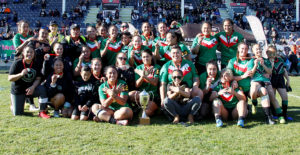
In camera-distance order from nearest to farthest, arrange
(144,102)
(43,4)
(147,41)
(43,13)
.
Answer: (144,102) < (147,41) < (43,13) < (43,4)

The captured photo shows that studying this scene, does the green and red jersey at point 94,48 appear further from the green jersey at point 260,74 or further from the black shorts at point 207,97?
the green jersey at point 260,74

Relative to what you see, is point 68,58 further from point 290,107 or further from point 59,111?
point 290,107

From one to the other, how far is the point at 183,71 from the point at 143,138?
1.55 metres

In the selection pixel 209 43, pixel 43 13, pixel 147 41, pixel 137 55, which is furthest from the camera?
pixel 43 13

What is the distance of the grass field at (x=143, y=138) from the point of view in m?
3.42

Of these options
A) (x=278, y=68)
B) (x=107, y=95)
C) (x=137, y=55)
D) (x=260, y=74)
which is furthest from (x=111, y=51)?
(x=278, y=68)

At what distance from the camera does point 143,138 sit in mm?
3865

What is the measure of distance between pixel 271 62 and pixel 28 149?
13.7 feet

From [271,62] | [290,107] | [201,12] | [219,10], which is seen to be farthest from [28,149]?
[219,10]

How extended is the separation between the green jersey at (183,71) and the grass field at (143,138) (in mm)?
693

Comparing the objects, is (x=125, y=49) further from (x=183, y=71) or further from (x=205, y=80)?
(x=205, y=80)

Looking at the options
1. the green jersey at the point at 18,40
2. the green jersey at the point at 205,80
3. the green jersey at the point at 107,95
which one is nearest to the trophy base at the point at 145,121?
the green jersey at the point at 107,95

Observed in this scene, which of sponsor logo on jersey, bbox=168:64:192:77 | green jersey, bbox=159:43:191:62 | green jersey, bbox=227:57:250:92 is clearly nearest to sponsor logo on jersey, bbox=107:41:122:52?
green jersey, bbox=159:43:191:62

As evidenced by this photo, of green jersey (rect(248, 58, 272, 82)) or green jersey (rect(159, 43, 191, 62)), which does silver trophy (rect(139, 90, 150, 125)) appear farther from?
green jersey (rect(248, 58, 272, 82))
